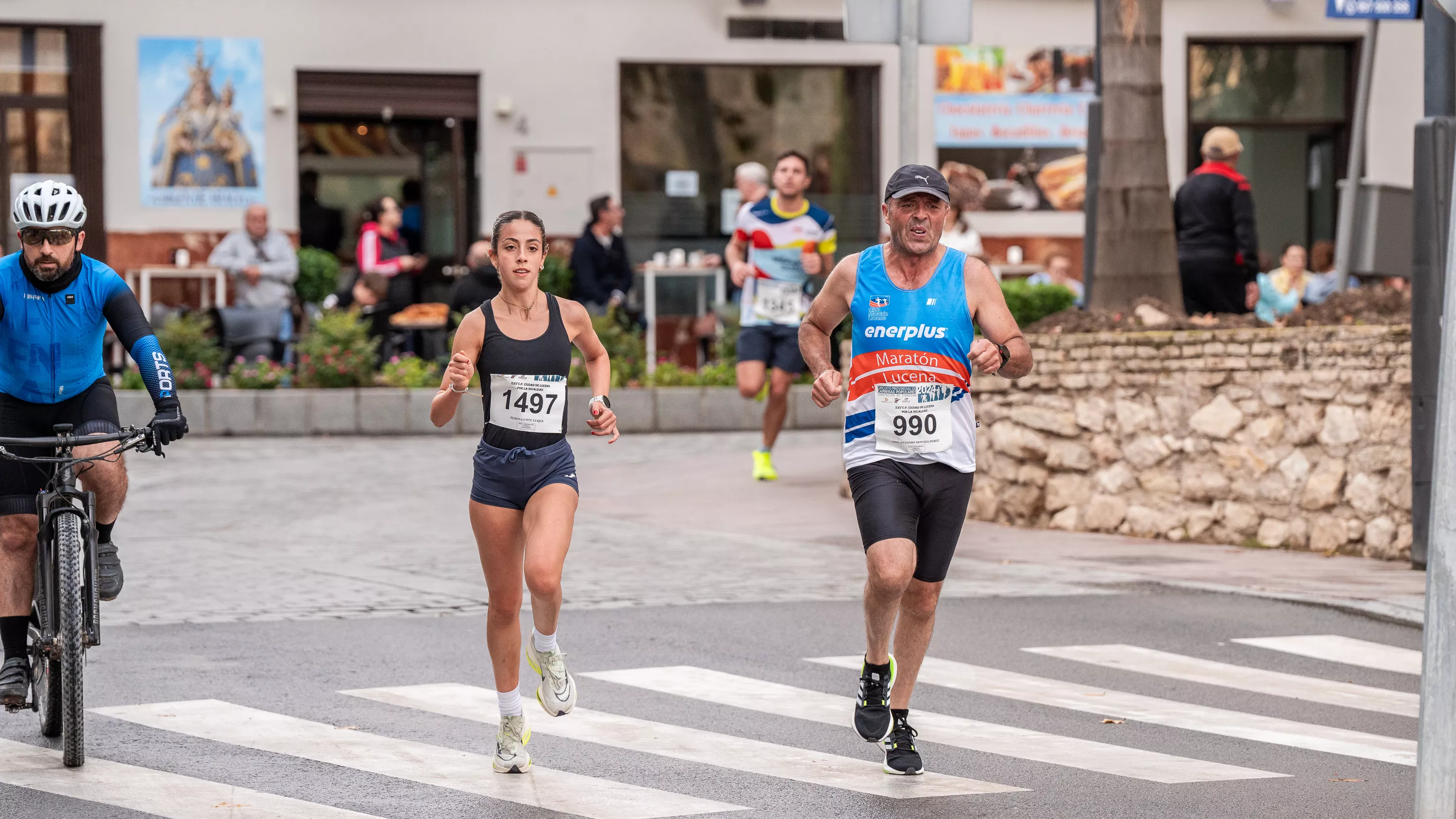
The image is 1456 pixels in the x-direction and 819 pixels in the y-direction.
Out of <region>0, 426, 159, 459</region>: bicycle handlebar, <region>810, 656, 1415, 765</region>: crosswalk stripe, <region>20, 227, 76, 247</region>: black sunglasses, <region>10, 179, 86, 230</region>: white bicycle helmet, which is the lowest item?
<region>810, 656, 1415, 765</region>: crosswalk stripe

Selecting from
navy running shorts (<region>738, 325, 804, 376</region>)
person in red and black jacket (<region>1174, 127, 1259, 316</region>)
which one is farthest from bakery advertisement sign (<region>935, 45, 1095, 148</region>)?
navy running shorts (<region>738, 325, 804, 376</region>)

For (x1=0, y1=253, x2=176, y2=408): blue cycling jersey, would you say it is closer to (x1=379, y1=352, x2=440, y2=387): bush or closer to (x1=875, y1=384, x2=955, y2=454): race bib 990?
(x1=875, y1=384, x2=955, y2=454): race bib 990

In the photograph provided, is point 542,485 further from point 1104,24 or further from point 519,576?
point 1104,24

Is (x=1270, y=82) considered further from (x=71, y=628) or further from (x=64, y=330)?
(x=71, y=628)

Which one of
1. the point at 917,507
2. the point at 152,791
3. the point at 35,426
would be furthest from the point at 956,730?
the point at 35,426

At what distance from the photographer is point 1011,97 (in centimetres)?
2298

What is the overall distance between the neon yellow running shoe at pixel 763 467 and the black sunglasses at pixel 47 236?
25.7 ft

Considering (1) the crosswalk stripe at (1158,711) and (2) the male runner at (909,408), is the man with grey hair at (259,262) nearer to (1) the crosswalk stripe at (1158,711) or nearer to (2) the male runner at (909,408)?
(1) the crosswalk stripe at (1158,711)

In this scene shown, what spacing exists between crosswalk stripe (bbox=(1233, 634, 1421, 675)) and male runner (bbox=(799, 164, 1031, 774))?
2.64m

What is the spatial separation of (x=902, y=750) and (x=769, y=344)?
24.4ft

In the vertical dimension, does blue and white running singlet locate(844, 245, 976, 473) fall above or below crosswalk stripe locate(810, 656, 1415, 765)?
above

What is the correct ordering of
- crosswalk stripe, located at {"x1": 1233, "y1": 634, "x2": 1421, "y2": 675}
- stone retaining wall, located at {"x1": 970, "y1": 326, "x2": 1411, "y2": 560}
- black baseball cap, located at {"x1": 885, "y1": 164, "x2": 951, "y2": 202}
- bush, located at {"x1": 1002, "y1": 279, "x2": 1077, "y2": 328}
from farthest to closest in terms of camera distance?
bush, located at {"x1": 1002, "y1": 279, "x2": 1077, "y2": 328}
stone retaining wall, located at {"x1": 970, "y1": 326, "x2": 1411, "y2": 560}
crosswalk stripe, located at {"x1": 1233, "y1": 634, "x2": 1421, "y2": 675}
black baseball cap, located at {"x1": 885, "y1": 164, "x2": 951, "y2": 202}

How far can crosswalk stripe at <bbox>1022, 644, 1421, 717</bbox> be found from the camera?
24.8 feet

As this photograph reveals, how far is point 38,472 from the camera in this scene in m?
6.72
